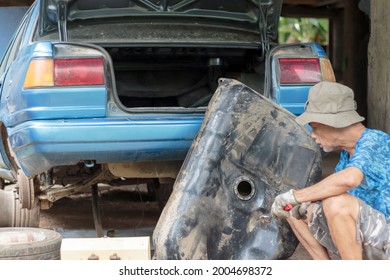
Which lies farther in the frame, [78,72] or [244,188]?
[78,72]

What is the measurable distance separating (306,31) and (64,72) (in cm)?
1738

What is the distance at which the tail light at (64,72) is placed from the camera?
468cm

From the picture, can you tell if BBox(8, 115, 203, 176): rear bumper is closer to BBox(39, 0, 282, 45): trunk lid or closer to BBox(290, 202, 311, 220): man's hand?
BBox(39, 0, 282, 45): trunk lid

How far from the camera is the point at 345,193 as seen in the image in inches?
154

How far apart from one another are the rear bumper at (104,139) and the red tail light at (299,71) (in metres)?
0.64

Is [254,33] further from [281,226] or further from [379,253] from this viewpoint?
[379,253]

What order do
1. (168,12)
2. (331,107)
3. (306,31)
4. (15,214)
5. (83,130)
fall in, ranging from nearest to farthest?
(331,107), (83,130), (168,12), (15,214), (306,31)

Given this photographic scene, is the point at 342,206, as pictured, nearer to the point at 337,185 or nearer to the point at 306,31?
the point at 337,185

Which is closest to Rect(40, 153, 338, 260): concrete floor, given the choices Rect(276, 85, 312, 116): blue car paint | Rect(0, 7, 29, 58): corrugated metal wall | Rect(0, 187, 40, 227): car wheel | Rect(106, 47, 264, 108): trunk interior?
Rect(0, 187, 40, 227): car wheel

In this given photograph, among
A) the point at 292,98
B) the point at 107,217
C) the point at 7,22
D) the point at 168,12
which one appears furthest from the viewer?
the point at 7,22

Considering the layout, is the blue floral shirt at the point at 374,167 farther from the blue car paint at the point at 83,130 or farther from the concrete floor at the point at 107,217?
the concrete floor at the point at 107,217

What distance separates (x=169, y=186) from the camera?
6988 mm

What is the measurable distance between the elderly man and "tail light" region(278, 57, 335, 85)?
823 millimetres

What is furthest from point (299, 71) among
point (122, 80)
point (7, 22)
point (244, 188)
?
point (7, 22)
